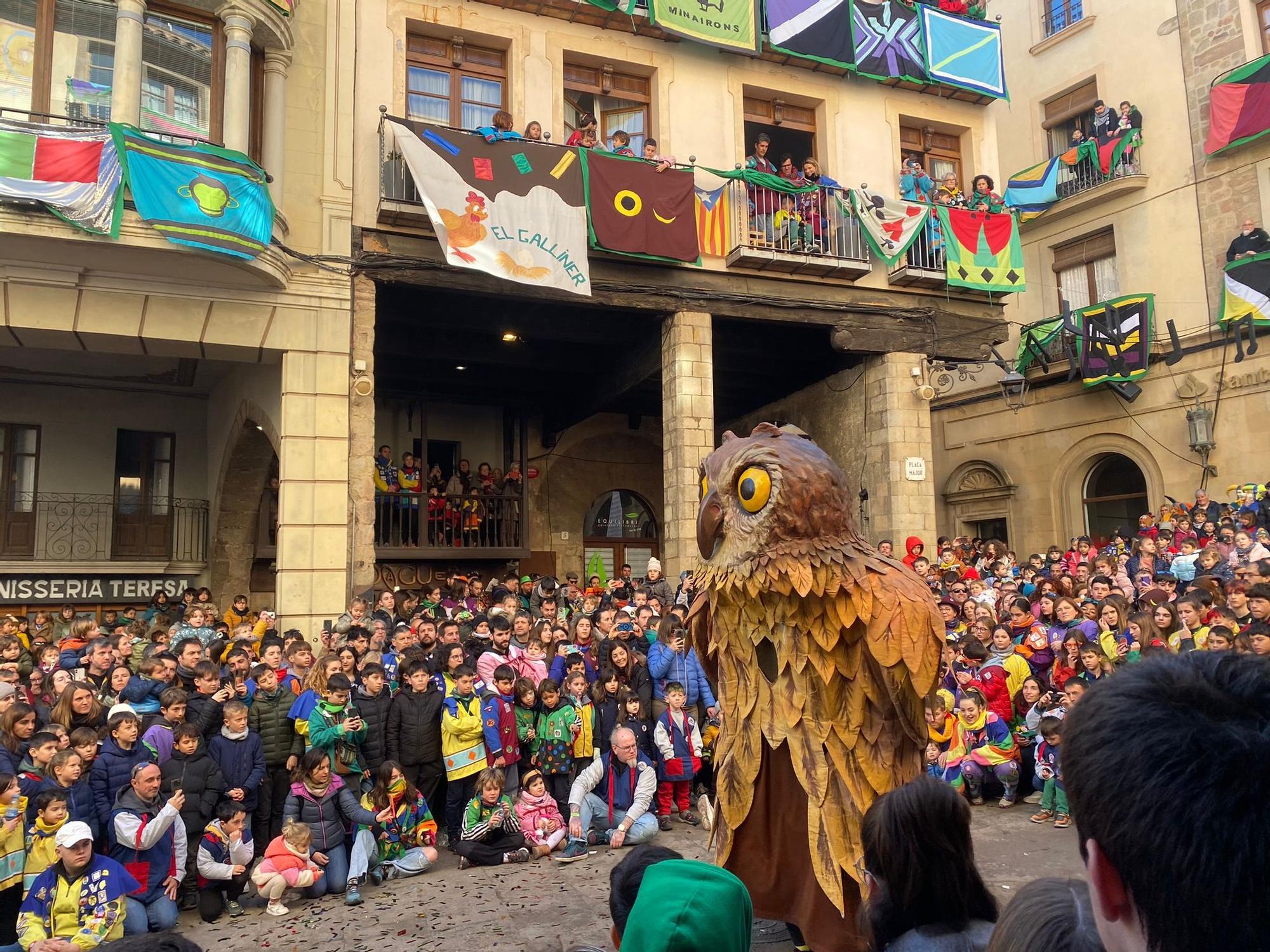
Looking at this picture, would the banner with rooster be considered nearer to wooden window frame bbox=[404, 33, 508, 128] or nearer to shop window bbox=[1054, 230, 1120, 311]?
wooden window frame bbox=[404, 33, 508, 128]

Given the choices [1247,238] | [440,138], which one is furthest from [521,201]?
[1247,238]

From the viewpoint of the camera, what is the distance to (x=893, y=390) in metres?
13.7

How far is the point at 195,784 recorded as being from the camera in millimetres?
5777

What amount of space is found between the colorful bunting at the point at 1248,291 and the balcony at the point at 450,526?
13.0 m

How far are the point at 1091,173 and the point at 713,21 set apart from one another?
406 inches

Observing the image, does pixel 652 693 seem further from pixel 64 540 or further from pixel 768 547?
pixel 64 540

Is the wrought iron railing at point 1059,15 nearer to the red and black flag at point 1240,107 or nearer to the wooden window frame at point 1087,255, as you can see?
the red and black flag at point 1240,107

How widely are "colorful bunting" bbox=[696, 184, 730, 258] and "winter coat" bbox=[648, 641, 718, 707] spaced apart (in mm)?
6719

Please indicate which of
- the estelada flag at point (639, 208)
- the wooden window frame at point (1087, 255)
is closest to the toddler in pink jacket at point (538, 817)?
the estelada flag at point (639, 208)

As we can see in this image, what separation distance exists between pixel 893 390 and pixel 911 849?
12.1m

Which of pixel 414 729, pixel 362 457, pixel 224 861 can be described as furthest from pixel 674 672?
pixel 362 457

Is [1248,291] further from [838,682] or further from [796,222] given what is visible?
[838,682]

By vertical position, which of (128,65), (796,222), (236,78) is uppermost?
(236,78)

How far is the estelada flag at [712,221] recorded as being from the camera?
12602mm
